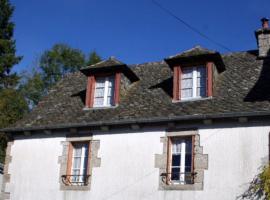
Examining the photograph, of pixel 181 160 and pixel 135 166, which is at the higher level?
pixel 181 160

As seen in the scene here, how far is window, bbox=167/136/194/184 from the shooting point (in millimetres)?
13180

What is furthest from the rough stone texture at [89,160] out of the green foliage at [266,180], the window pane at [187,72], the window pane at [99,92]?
A: the green foliage at [266,180]

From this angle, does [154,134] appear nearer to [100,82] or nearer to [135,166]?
[135,166]

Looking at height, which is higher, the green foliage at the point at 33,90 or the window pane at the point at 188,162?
the green foliage at the point at 33,90

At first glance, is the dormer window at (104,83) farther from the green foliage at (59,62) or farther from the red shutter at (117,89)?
the green foliage at (59,62)

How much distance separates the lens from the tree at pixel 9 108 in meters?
27.1

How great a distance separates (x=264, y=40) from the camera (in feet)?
53.0

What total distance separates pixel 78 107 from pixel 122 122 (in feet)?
8.48

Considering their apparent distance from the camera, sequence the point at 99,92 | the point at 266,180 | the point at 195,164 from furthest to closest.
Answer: the point at 99,92 → the point at 195,164 → the point at 266,180

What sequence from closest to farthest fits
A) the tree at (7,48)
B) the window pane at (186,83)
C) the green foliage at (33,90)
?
the window pane at (186,83)
the tree at (7,48)
the green foliage at (33,90)

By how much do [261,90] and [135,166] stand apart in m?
4.24

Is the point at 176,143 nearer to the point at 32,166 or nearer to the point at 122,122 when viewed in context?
the point at 122,122

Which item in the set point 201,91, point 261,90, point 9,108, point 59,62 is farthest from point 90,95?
point 59,62

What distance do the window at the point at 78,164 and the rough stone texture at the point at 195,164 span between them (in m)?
2.43
